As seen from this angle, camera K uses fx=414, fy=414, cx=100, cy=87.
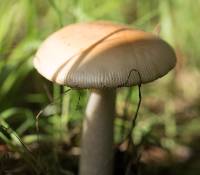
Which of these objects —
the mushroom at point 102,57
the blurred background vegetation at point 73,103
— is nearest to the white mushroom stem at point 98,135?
the blurred background vegetation at point 73,103

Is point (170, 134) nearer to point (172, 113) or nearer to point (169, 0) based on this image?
point (172, 113)

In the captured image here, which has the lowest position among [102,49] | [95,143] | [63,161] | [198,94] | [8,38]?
[198,94]

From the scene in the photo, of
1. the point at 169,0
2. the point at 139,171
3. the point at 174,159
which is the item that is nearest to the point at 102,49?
the point at 139,171

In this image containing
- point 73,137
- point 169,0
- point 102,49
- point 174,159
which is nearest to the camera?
point 102,49

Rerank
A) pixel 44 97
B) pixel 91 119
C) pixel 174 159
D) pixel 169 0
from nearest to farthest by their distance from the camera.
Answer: pixel 91 119 < pixel 174 159 < pixel 44 97 < pixel 169 0

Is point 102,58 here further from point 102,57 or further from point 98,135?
point 98,135

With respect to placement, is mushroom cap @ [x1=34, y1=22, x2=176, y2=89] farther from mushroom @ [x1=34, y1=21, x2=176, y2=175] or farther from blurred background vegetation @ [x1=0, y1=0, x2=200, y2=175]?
blurred background vegetation @ [x1=0, y1=0, x2=200, y2=175]

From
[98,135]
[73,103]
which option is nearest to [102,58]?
[73,103]
